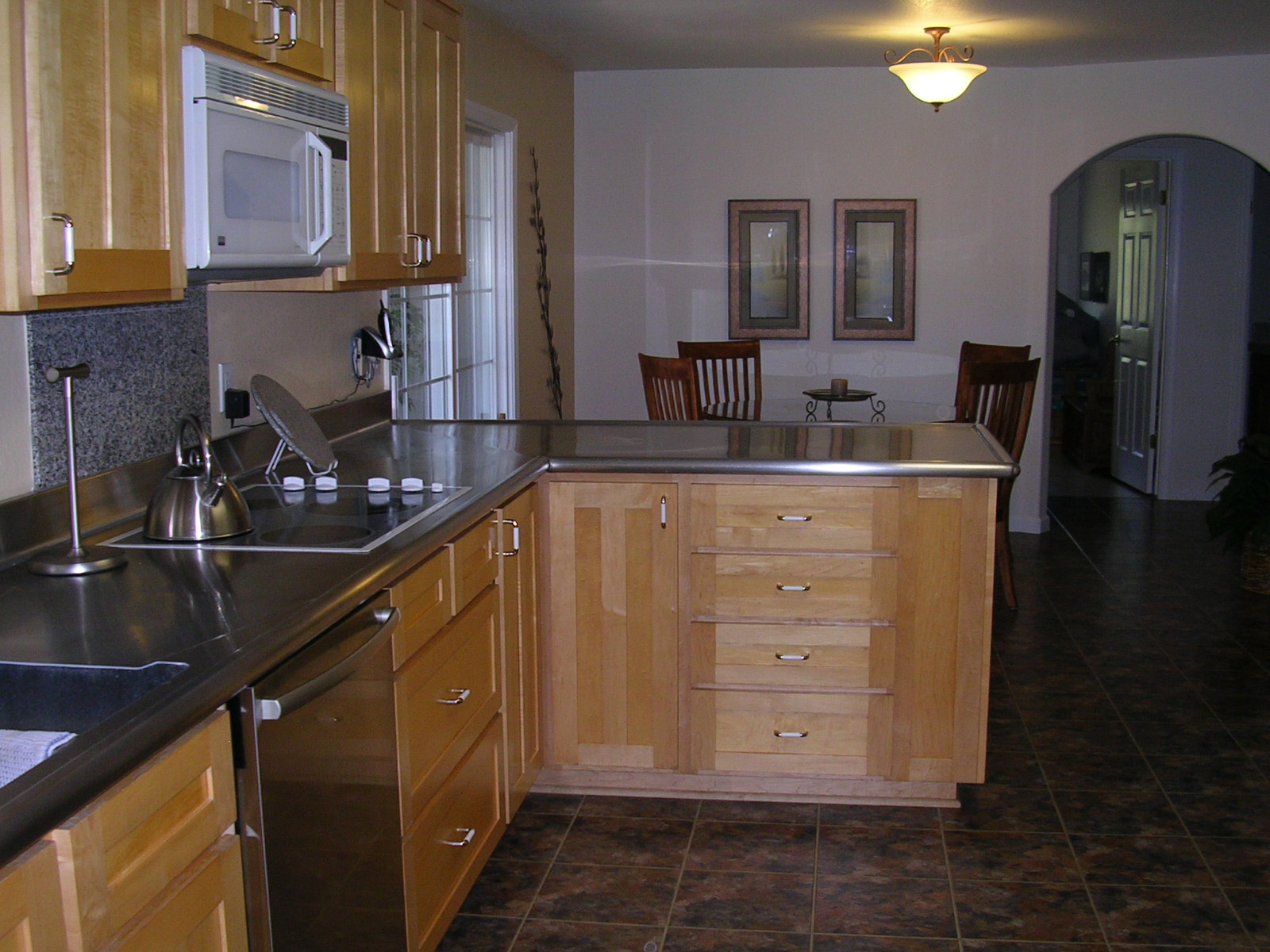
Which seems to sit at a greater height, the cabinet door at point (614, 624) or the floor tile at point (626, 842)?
the cabinet door at point (614, 624)

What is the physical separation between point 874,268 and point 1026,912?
4.13m

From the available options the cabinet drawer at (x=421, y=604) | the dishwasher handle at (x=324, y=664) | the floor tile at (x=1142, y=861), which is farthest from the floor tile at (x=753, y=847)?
the dishwasher handle at (x=324, y=664)

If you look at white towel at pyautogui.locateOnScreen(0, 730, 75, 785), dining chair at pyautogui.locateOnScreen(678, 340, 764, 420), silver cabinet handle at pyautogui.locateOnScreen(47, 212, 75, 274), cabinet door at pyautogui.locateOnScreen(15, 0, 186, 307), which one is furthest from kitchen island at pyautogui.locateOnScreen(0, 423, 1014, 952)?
dining chair at pyautogui.locateOnScreen(678, 340, 764, 420)

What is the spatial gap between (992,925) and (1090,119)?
4536 millimetres

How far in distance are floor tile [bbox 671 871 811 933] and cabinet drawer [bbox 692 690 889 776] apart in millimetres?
371

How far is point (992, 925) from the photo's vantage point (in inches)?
105

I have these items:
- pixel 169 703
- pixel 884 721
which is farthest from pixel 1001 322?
pixel 169 703

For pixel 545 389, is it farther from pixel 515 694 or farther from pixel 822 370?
pixel 515 694

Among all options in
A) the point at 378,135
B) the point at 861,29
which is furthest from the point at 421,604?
the point at 861,29

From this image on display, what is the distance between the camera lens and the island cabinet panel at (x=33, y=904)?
1.19 metres

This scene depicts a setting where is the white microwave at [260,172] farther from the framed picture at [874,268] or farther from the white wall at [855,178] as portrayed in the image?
the framed picture at [874,268]

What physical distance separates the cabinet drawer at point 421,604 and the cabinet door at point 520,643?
15.4 inches

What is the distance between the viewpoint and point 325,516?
253 centimetres

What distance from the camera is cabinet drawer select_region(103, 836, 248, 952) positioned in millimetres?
1425
